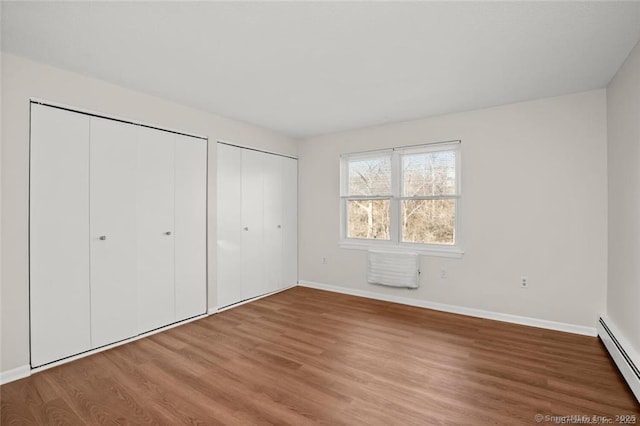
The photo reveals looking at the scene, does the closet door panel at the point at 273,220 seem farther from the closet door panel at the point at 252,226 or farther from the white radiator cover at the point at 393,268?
the white radiator cover at the point at 393,268

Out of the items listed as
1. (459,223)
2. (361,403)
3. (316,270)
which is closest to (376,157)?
(459,223)

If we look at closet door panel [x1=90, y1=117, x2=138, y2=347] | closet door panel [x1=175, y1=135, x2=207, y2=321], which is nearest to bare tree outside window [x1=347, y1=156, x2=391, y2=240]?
closet door panel [x1=175, y1=135, x2=207, y2=321]

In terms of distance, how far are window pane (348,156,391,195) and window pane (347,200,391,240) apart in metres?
0.18

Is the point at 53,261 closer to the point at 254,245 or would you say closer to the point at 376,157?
the point at 254,245

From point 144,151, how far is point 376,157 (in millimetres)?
3141

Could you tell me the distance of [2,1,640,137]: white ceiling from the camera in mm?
1946

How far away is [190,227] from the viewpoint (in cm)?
379

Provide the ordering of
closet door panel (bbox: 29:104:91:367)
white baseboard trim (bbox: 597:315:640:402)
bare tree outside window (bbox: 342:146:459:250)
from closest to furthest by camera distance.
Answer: white baseboard trim (bbox: 597:315:640:402), closet door panel (bbox: 29:104:91:367), bare tree outside window (bbox: 342:146:459:250)

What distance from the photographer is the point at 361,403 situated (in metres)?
2.15

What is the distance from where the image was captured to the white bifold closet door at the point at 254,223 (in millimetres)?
4227

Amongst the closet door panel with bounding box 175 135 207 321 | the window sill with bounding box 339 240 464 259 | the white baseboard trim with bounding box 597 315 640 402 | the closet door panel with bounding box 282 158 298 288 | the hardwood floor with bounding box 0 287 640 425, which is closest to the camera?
the hardwood floor with bounding box 0 287 640 425

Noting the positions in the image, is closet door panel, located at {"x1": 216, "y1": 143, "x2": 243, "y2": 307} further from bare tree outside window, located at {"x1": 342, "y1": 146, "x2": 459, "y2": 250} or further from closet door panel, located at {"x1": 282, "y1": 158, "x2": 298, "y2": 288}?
bare tree outside window, located at {"x1": 342, "y1": 146, "x2": 459, "y2": 250}

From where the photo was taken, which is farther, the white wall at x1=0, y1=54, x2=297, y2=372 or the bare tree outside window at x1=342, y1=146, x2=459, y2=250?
the bare tree outside window at x1=342, y1=146, x2=459, y2=250

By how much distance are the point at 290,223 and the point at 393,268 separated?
195cm
